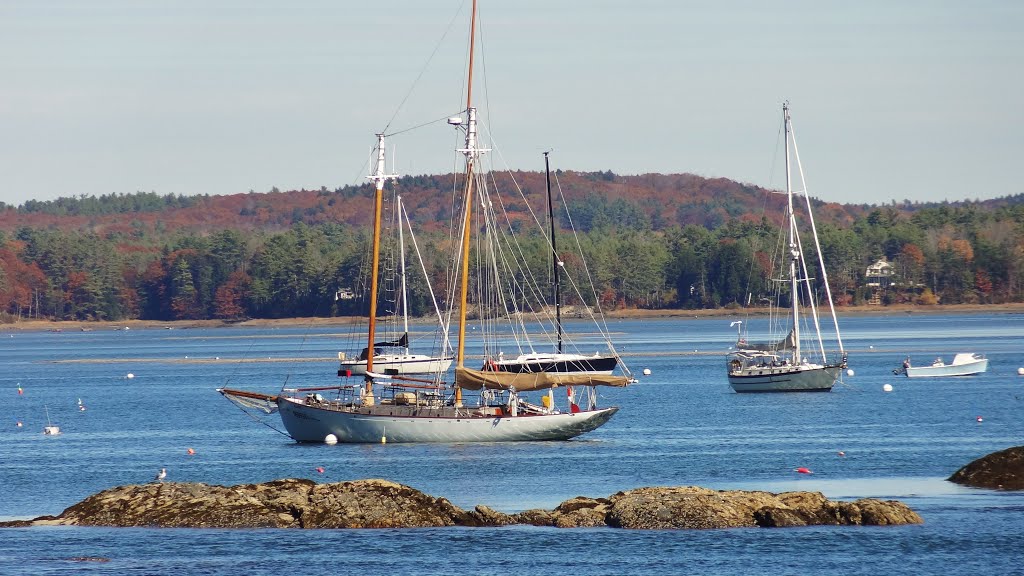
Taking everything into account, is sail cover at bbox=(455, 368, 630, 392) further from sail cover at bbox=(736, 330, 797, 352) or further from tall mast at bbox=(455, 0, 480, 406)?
sail cover at bbox=(736, 330, 797, 352)

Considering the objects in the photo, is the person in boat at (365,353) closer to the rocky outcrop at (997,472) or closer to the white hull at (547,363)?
the white hull at (547,363)

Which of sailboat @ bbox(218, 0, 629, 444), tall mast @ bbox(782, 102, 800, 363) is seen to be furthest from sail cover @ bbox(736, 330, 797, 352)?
sailboat @ bbox(218, 0, 629, 444)

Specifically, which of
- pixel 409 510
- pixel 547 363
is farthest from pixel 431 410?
pixel 547 363

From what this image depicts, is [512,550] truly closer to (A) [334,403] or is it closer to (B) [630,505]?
(B) [630,505]

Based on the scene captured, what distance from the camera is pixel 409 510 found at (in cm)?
3700

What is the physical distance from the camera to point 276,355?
158 meters

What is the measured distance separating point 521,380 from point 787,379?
2992 centimetres

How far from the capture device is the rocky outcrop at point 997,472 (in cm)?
4034

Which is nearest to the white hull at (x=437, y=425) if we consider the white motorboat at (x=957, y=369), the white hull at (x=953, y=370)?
the white hull at (x=953, y=370)

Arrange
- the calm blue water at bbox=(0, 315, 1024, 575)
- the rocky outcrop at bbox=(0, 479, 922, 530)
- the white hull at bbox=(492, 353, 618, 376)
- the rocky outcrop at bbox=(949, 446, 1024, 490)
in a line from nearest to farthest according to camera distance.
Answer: the calm blue water at bbox=(0, 315, 1024, 575), the rocky outcrop at bbox=(0, 479, 922, 530), the rocky outcrop at bbox=(949, 446, 1024, 490), the white hull at bbox=(492, 353, 618, 376)

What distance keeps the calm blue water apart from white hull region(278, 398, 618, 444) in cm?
58

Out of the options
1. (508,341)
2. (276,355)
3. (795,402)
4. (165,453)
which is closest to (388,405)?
(165,453)

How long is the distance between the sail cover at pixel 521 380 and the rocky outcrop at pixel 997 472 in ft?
59.3

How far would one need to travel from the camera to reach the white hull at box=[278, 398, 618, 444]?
56.1 metres
